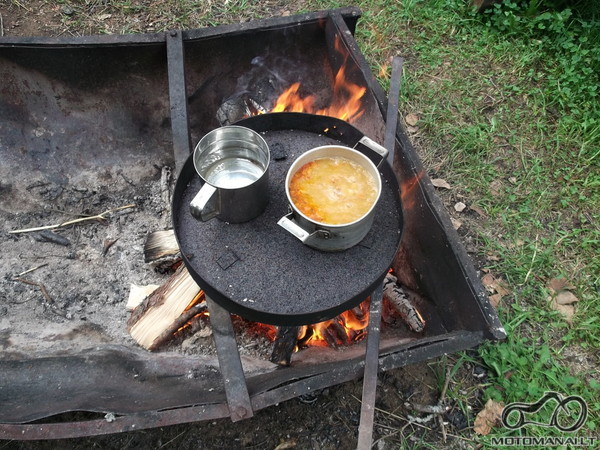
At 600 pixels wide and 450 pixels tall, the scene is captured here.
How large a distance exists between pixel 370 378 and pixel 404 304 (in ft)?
2.37

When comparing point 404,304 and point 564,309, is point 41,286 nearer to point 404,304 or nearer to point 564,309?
point 404,304

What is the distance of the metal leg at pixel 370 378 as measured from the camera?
169 cm

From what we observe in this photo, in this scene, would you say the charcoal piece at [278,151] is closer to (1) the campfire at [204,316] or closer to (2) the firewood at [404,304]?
(1) the campfire at [204,316]

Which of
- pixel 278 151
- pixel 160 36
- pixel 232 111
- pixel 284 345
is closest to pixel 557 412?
pixel 284 345

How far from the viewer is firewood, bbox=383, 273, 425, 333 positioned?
2.39 meters

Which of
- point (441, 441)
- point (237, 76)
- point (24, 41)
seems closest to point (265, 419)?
point (441, 441)

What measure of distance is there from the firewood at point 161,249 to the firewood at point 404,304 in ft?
3.94

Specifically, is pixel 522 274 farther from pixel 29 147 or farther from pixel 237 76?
pixel 29 147

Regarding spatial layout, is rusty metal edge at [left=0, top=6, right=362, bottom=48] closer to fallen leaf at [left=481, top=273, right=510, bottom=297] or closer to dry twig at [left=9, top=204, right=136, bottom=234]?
dry twig at [left=9, top=204, right=136, bottom=234]

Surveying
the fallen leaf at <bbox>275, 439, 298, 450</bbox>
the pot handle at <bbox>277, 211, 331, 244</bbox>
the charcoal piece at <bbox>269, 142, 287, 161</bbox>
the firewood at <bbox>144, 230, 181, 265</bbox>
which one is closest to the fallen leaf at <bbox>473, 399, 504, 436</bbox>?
the fallen leaf at <bbox>275, 439, 298, 450</bbox>

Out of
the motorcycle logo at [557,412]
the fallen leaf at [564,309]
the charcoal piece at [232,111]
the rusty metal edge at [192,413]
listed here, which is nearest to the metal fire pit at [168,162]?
the rusty metal edge at [192,413]

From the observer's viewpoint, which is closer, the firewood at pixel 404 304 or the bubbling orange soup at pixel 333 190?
the bubbling orange soup at pixel 333 190

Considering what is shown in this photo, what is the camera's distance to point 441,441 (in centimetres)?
245

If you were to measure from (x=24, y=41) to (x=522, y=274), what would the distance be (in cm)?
333
